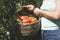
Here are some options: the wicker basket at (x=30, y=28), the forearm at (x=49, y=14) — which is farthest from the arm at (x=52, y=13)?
the wicker basket at (x=30, y=28)

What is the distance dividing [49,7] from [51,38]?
31 centimetres

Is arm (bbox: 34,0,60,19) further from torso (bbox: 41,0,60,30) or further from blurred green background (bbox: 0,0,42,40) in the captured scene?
blurred green background (bbox: 0,0,42,40)

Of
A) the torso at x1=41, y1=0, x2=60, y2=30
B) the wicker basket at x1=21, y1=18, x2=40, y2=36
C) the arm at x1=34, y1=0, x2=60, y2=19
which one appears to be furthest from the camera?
the wicker basket at x1=21, y1=18, x2=40, y2=36

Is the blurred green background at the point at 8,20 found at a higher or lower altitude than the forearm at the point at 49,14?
lower

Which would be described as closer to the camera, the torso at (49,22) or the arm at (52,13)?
the arm at (52,13)

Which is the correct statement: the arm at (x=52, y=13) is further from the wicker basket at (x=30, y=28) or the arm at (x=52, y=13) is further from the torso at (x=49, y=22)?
the wicker basket at (x=30, y=28)

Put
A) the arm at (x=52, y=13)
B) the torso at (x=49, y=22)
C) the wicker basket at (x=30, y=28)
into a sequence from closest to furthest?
the arm at (x=52, y=13)
the torso at (x=49, y=22)
the wicker basket at (x=30, y=28)

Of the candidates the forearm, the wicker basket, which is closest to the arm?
the forearm

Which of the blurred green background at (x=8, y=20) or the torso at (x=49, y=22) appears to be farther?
the blurred green background at (x=8, y=20)

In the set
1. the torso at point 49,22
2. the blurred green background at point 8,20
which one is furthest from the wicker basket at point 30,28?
the torso at point 49,22

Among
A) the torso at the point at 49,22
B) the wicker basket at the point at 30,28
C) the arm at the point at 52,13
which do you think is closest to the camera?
the arm at the point at 52,13

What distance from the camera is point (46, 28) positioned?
3.86 meters

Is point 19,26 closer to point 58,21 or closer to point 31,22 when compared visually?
point 31,22

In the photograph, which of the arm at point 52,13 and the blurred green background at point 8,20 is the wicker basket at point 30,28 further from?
the arm at point 52,13
